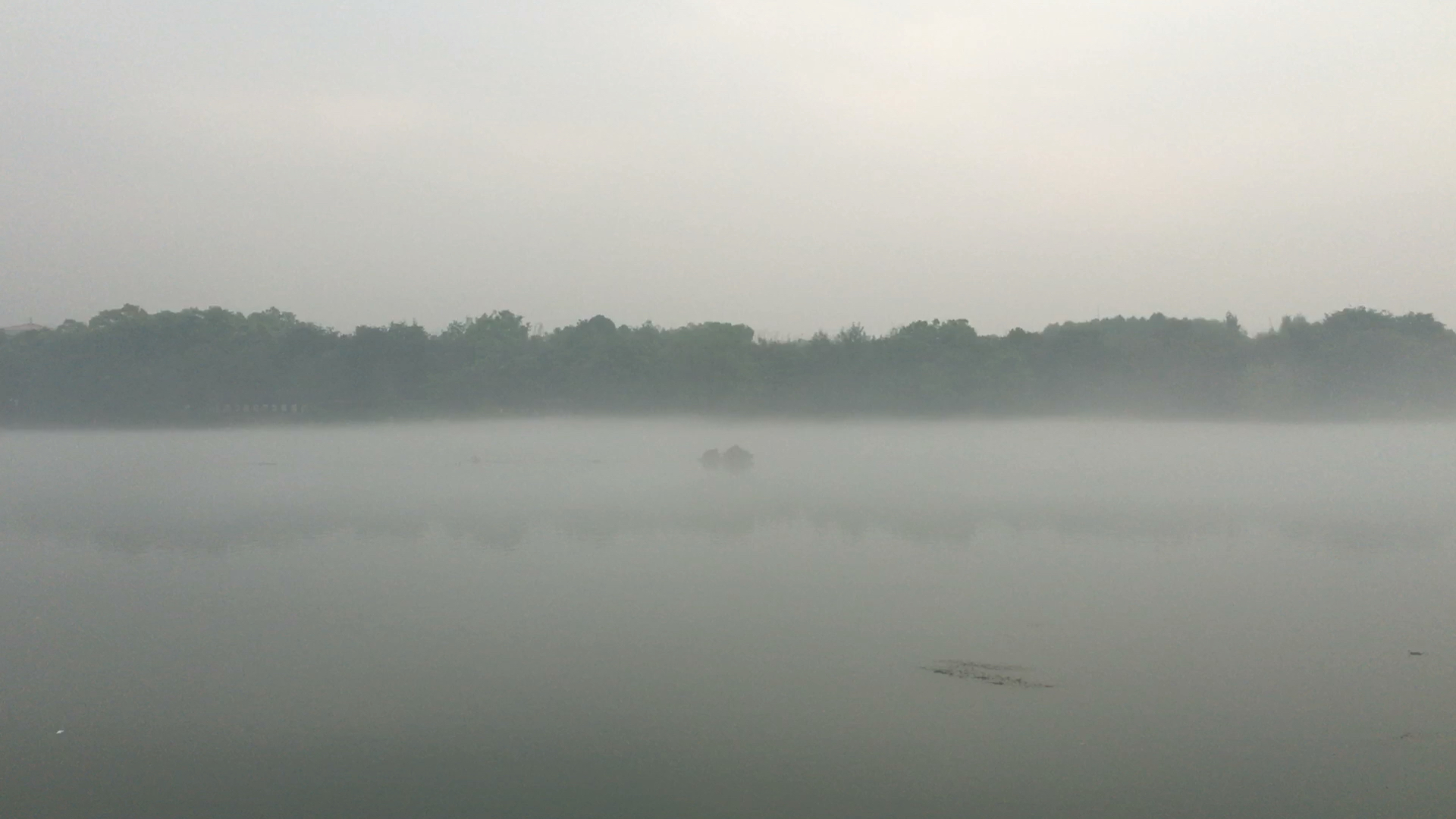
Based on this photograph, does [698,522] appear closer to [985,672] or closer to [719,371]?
[985,672]

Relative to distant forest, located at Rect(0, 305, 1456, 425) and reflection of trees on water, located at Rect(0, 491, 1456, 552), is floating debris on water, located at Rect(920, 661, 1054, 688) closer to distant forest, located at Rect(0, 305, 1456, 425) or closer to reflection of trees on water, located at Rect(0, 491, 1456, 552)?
reflection of trees on water, located at Rect(0, 491, 1456, 552)

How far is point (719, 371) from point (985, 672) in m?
33.7

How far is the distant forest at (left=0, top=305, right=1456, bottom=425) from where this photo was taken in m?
37.7

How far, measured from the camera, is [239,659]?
7355 mm

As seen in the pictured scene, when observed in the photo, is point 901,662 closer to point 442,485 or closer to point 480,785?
point 480,785

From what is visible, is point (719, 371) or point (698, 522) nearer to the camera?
point (698, 522)

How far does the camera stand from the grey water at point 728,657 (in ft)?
16.8

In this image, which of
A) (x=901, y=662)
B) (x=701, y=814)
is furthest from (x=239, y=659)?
(x=901, y=662)

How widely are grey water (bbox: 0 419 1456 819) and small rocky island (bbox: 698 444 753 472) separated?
4.98 meters

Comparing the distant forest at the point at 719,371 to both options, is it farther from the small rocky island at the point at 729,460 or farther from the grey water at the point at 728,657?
the grey water at the point at 728,657

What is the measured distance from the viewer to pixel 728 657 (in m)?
7.23

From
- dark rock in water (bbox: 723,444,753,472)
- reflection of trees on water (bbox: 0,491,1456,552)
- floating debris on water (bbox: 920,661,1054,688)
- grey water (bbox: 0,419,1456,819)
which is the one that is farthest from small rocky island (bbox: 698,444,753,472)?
floating debris on water (bbox: 920,661,1054,688)

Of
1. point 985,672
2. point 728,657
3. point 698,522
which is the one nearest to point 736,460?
point 698,522

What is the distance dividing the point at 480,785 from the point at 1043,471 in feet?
62.0
